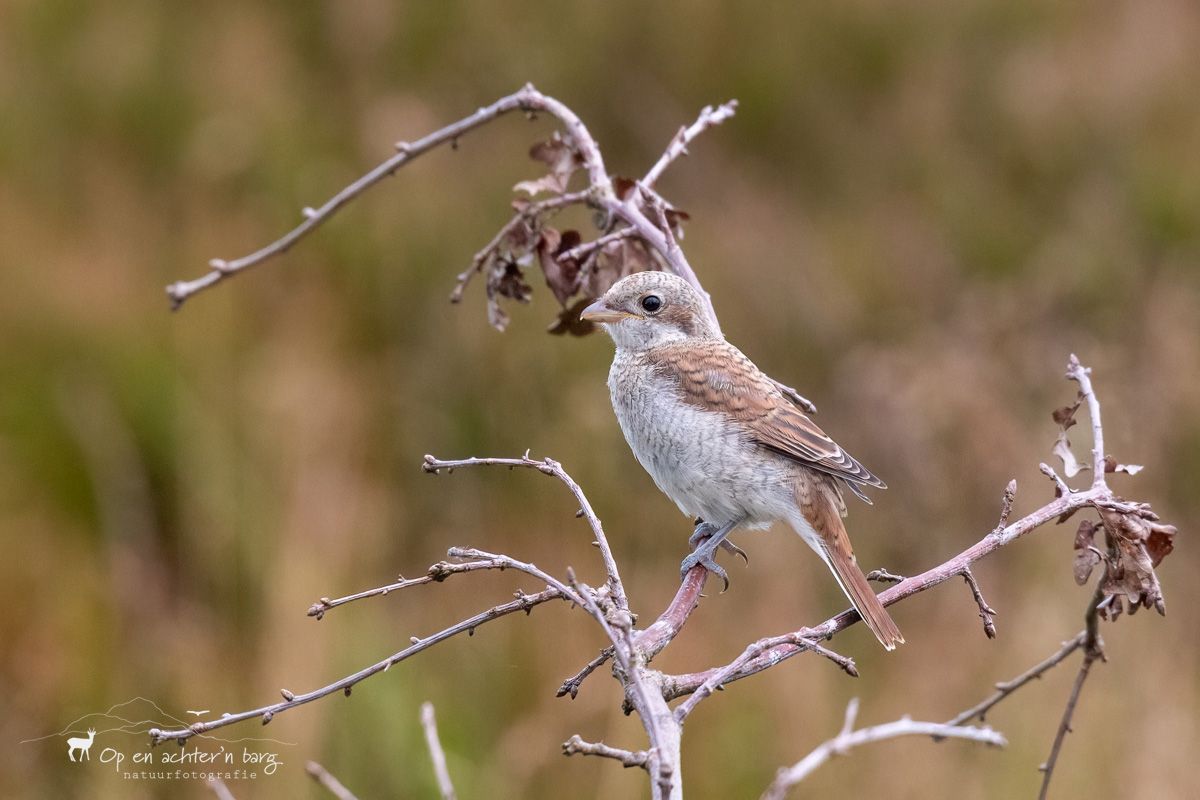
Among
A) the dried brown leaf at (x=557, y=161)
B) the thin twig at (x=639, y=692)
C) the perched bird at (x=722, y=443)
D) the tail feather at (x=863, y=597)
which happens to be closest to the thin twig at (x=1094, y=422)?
the tail feather at (x=863, y=597)

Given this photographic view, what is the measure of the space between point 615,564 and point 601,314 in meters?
0.99

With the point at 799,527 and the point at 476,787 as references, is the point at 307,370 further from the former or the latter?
the point at 799,527

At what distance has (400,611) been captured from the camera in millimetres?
5242

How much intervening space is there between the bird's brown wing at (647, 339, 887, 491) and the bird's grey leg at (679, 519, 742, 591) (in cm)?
23

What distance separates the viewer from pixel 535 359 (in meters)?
5.93

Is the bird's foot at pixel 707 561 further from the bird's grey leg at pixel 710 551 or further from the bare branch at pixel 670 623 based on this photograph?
the bare branch at pixel 670 623

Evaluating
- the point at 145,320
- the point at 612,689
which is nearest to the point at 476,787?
the point at 612,689

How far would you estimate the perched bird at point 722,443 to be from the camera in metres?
3.09

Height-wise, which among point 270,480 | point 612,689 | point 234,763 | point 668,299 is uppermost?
point 270,480

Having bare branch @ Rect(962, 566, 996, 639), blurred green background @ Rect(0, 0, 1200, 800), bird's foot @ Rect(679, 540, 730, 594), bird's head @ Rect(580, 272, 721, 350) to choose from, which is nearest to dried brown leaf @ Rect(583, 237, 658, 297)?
bird's head @ Rect(580, 272, 721, 350)

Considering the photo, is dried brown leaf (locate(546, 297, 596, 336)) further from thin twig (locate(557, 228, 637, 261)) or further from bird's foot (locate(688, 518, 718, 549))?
bird's foot (locate(688, 518, 718, 549))

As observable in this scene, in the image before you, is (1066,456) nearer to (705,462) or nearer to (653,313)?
(705,462)

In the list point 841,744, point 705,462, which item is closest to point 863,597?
point 705,462

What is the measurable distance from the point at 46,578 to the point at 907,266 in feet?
15.2
